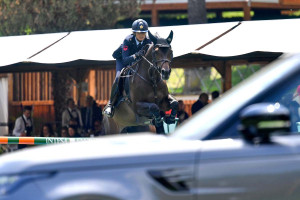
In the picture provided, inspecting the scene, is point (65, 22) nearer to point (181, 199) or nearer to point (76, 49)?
point (76, 49)

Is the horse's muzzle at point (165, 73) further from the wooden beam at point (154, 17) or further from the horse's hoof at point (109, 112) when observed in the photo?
the wooden beam at point (154, 17)

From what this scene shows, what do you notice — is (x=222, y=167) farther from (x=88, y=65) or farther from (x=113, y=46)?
(x=88, y=65)

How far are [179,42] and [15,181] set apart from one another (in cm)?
1331

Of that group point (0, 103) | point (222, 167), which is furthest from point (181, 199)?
point (0, 103)

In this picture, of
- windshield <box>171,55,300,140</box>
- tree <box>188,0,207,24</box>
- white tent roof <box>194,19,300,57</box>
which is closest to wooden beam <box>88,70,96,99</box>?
tree <box>188,0,207,24</box>

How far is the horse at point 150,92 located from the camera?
14.2 m

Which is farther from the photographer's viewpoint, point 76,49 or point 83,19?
point 83,19

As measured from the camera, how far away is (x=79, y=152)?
4.92 m

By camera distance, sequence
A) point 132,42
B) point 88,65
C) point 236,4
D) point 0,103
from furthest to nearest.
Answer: point 236,4, point 0,103, point 88,65, point 132,42

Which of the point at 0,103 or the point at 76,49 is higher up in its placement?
the point at 76,49

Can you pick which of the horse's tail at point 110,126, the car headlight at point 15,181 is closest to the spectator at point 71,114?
the horse's tail at point 110,126

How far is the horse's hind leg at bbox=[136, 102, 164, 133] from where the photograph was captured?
14289 mm

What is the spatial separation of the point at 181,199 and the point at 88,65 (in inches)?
660

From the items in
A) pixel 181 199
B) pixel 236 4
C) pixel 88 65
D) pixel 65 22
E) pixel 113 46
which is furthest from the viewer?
pixel 236 4
